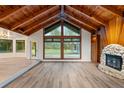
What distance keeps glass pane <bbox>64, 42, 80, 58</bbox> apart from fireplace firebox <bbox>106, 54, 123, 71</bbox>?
663cm

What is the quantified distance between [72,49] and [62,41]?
42.6 inches

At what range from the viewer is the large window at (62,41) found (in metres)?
16.9

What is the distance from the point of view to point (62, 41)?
16984 millimetres

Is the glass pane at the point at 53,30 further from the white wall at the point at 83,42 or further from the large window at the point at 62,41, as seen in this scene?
the white wall at the point at 83,42

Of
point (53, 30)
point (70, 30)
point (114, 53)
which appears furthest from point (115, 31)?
point (53, 30)

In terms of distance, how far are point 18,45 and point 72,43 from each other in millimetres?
5420

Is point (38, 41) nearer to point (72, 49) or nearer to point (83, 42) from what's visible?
point (72, 49)

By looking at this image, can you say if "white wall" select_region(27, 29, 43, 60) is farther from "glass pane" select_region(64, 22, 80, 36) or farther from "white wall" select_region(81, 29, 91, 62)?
"white wall" select_region(81, 29, 91, 62)

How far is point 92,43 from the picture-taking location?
16.2 meters

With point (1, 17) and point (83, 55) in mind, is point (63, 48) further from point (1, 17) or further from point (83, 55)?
point (1, 17)

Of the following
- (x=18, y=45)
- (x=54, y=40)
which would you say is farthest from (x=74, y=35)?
(x=18, y=45)

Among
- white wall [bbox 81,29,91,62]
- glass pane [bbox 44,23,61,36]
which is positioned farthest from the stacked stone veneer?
glass pane [bbox 44,23,61,36]

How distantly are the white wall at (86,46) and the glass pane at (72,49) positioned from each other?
462 mm

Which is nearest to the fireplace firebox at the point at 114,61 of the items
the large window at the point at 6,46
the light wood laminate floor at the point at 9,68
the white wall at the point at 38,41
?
the light wood laminate floor at the point at 9,68
